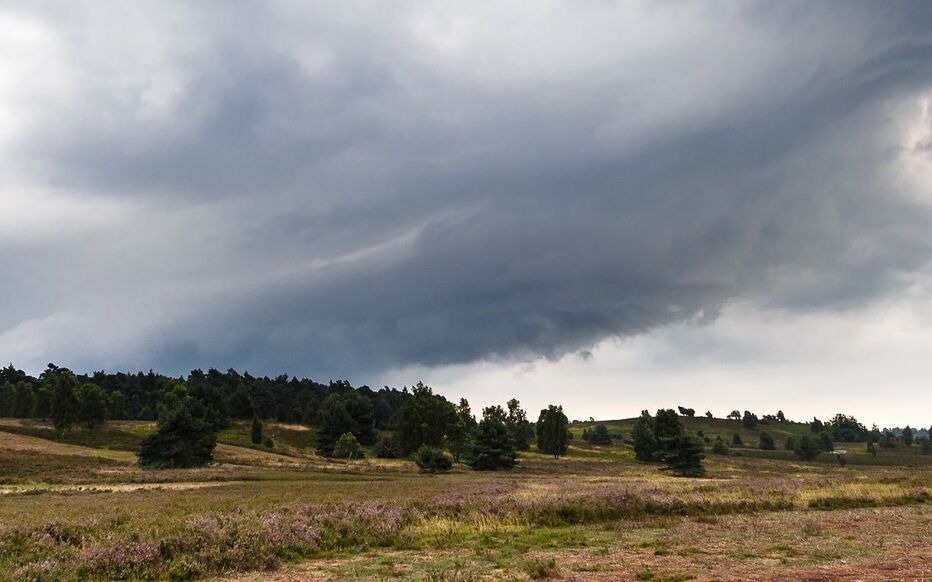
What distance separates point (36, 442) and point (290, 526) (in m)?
105

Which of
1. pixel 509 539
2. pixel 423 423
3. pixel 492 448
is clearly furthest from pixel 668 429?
pixel 509 539

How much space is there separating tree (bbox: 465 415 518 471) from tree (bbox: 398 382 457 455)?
24.1 m

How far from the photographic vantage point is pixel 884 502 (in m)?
34.4

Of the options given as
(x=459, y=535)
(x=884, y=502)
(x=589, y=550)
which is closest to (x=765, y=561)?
(x=589, y=550)

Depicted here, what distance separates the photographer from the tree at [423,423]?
12781 cm

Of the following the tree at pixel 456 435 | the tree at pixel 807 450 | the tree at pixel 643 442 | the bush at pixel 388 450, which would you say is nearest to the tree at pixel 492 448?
the tree at pixel 456 435

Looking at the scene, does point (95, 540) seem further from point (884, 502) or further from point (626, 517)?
point (884, 502)

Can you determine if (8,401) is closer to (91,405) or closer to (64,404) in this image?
(91,405)

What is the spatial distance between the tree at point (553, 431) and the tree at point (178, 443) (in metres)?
82.3

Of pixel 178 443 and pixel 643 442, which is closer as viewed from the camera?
pixel 178 443

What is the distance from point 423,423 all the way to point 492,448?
2969 cm

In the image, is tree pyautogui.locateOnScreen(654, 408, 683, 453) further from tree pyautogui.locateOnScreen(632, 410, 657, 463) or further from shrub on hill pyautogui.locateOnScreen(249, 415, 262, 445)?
shrub on hill pyautogui.locateOnScreen(249, 415, 262, 445)

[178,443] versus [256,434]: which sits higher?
[178,443]

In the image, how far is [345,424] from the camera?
13750 cm
